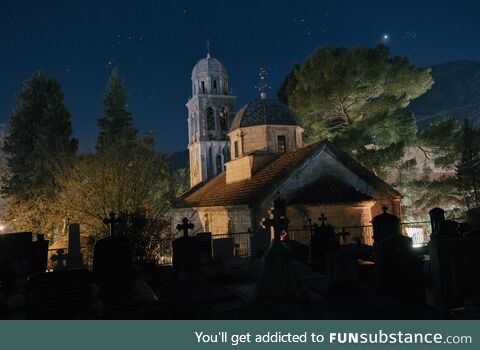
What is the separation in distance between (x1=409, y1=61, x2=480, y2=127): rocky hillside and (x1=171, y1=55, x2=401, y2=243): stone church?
309 ft

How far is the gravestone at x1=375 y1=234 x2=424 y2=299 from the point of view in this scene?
8.54 metres

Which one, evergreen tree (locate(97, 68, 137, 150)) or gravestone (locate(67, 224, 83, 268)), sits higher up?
evergreen tree (locate(97, 68, 137, 150))

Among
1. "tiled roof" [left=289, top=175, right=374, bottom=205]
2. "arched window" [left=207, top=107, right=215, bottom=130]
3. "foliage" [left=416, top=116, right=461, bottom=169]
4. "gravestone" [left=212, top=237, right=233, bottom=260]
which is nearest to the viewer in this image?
"gravestone" [left=212, top=237, right=233, bottom=260]

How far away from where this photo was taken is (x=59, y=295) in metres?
7.89

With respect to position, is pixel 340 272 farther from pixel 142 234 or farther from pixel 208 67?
pixel 208 67

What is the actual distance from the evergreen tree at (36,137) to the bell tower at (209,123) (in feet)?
56.0

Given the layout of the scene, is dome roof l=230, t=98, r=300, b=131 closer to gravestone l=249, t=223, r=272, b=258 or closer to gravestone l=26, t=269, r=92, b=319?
gravestone l=249, t=223, r=272, b=258

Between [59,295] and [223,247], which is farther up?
[223,247]

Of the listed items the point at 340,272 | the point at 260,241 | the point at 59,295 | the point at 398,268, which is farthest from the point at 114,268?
the point at 398,268

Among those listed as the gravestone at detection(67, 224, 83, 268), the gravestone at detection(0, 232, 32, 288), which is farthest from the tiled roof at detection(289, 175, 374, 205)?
the gravestone at detection(0, 232, 32, 288)

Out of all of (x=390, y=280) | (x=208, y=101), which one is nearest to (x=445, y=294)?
(x=390, y=280)

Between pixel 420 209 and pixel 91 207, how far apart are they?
76.1 feet

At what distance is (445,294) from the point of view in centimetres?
687

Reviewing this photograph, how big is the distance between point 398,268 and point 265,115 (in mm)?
17565
